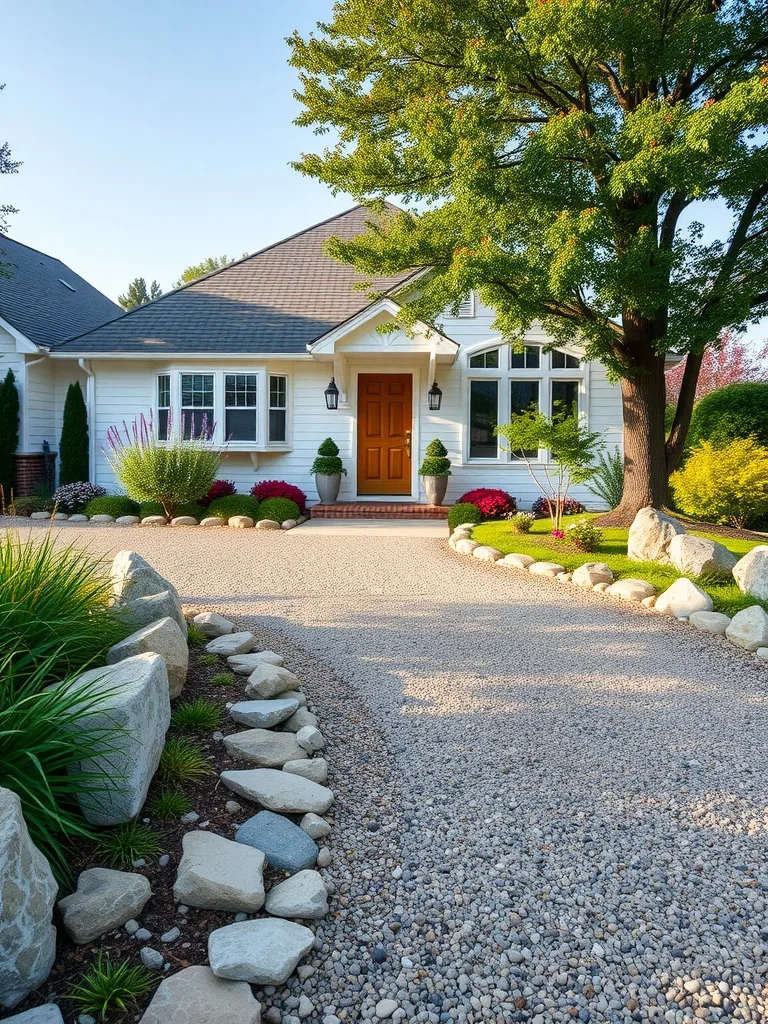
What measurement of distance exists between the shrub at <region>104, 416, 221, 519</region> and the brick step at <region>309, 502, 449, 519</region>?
2118 mm

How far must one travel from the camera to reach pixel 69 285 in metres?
18.9

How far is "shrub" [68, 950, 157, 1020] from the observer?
5.84 feet

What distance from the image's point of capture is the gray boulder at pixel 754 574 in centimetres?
591

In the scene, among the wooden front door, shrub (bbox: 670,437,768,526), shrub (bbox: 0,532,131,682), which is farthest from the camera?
the wooden front door

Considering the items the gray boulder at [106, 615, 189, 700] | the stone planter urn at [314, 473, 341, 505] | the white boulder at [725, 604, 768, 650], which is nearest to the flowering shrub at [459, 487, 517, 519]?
the stone planter urn at [314, 473, 341, 505]

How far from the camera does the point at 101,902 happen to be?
204cm

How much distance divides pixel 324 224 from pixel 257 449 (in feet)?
21.5

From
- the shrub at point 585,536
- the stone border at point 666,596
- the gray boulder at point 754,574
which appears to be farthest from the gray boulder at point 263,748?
the shrub at point 585,536

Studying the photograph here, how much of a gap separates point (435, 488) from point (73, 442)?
7.18 m

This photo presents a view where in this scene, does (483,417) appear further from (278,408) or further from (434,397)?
(278,408)

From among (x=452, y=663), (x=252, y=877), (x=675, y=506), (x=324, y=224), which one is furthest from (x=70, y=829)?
(x=324, y=224)

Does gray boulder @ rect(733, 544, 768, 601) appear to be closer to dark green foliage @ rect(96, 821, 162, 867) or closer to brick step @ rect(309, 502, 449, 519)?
dark green foliage @ rect(96, 821, 162, 867)

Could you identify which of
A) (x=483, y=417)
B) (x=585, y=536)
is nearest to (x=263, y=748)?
(x=585, y=536)

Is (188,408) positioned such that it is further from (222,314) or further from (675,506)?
(675,506)
